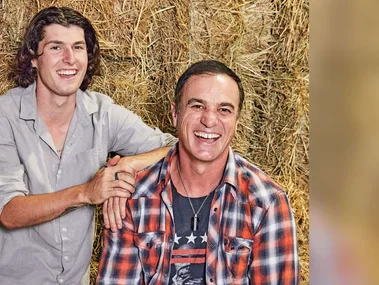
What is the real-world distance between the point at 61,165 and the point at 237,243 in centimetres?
55

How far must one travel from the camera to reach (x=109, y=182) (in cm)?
167

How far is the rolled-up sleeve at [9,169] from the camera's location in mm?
1702

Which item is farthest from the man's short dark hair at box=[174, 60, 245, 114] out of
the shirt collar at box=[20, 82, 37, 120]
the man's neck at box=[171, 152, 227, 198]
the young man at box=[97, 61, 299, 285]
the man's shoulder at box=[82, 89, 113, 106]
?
the shirt collar at box=[20, 82, 37, 120]

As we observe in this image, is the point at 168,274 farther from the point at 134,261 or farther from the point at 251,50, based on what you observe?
the point at 251,50

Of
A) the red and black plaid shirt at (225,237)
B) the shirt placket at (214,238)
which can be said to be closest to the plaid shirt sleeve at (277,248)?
the red and black plaid shirt at (225,237)

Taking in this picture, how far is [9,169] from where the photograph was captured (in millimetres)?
1727

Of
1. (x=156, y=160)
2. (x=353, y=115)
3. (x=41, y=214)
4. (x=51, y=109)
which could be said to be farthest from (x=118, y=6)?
(x=353, y=115)

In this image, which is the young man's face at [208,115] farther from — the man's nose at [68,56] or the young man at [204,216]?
the man's nose at [68,56]

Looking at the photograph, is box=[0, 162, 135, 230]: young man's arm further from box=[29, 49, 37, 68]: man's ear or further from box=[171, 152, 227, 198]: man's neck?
box=[29, 49, 37, 68]: man's ear

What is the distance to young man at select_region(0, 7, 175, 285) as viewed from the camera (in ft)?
5.65

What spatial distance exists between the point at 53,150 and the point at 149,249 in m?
0.41

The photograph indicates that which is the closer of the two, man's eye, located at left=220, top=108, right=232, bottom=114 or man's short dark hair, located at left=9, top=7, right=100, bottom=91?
man's eye, located at left=220, top=108, right=232, bottom=114

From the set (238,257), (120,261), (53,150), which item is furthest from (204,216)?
(53,150)

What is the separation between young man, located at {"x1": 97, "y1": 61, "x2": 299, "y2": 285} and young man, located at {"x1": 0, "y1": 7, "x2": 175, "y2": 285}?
13 cm
